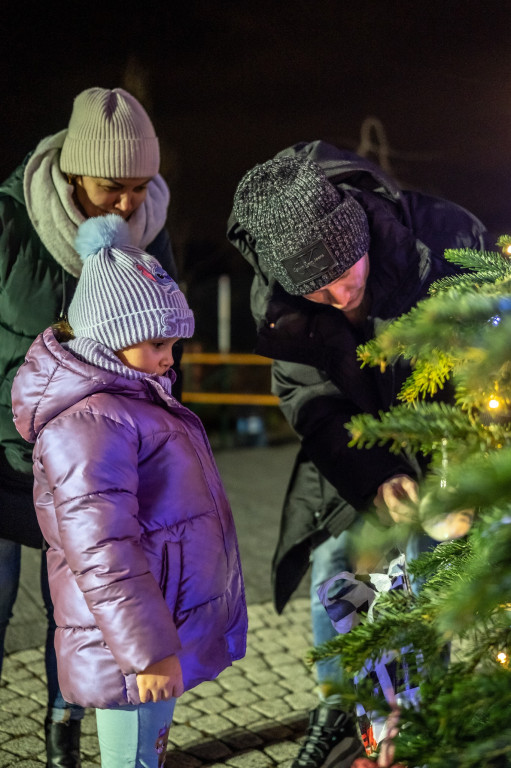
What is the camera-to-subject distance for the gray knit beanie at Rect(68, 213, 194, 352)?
2258 millimetres

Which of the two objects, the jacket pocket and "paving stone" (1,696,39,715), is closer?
the jacket pocket

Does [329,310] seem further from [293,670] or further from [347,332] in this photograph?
[293,670]

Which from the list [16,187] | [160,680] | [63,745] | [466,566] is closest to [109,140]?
[16,187]

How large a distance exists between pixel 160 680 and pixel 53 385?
77 cm

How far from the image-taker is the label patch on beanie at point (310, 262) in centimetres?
250

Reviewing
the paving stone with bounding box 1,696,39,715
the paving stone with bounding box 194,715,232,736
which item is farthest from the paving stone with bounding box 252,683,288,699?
the paving stone with bounding box 1,696,39,715

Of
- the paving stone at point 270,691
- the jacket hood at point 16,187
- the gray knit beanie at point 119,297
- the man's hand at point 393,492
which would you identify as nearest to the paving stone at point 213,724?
the paving stone at point 270,691

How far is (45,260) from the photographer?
9.31 feet

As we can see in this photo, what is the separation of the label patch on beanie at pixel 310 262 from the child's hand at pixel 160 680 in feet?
3.75

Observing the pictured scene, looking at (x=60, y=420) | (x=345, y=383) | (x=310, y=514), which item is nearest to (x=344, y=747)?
(x=310, y=514)

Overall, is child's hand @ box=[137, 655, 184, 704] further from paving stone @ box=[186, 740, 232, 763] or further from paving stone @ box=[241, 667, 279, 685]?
paving stone @ box=[241, 667, 279, 685]

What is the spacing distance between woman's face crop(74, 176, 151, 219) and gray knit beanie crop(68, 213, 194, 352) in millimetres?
567

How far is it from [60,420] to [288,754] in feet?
5.50

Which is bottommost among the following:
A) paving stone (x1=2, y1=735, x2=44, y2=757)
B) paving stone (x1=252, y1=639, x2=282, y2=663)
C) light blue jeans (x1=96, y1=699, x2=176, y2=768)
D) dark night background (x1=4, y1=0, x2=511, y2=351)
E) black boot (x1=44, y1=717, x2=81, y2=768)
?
paving stone (x1=252, y1=639, x2=282, y2=663)
